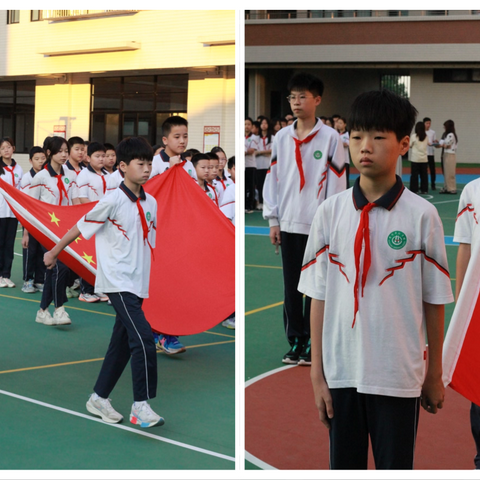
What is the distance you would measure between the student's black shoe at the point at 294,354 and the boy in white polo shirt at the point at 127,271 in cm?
140

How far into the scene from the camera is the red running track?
3717 mm

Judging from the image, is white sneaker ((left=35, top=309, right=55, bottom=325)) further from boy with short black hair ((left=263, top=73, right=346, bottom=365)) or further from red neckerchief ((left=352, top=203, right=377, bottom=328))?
red neckerchief ((left=352, top=203, right=377, bottom=328))

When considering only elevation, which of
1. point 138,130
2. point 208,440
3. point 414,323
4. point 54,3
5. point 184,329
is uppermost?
point 138,130

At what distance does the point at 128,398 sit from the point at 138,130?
59.7 ft

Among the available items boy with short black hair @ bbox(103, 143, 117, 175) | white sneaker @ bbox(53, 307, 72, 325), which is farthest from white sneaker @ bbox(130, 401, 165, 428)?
boy with short black hair @ bbox(103, 143, 117, 175)

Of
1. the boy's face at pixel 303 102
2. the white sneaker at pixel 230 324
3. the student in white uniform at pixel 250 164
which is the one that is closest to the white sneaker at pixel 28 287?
the white sneaker at pixel 230 324

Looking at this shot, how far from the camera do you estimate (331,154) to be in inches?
205

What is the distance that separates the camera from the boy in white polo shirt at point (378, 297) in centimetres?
237

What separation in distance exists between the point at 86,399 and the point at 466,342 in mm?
2799

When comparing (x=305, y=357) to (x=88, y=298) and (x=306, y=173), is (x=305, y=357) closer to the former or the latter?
(x=306, y=173)

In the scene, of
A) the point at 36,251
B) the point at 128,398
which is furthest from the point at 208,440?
the point at 36,251

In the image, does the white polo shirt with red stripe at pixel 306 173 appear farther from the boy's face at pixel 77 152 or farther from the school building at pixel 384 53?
the school building at pixel 384 53

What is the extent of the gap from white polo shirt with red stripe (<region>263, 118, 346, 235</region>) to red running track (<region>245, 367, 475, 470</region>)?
1154 millimetres

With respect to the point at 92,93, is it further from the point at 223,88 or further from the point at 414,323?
the point at 414,323
